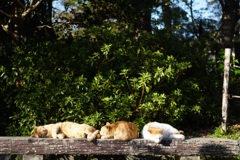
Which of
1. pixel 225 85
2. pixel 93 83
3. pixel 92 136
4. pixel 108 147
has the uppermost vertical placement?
pixel 225 85

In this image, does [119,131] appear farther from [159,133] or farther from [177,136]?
[177,136]

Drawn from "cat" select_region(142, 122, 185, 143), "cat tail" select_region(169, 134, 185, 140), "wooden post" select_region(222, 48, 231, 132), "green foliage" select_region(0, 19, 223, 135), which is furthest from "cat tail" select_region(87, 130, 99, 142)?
"wooden post" select_region(222, 48, 231, 132)

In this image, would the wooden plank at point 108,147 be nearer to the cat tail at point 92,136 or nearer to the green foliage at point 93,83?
the cat tail at point 92,136

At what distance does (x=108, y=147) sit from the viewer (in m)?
4.96

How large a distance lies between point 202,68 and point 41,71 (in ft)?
13.3

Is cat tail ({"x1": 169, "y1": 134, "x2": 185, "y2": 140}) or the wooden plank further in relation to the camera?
cat tail ({"x1": 169, "y1": 134, "x2": 185, "y2": 140})

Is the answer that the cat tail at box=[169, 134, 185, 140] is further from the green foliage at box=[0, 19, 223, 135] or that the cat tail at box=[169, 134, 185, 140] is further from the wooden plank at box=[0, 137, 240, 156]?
the green foliage at box=[0, 19, 223, 135]

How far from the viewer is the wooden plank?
4949 millimetres

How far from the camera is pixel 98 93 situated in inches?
289

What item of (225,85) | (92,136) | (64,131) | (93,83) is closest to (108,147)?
(92,136)

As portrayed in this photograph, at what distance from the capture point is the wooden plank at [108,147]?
495 centimetres

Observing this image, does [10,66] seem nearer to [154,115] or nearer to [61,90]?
[61,90]

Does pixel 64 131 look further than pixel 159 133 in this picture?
Yes

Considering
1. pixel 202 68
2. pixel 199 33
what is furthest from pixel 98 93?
pixel 199 33
